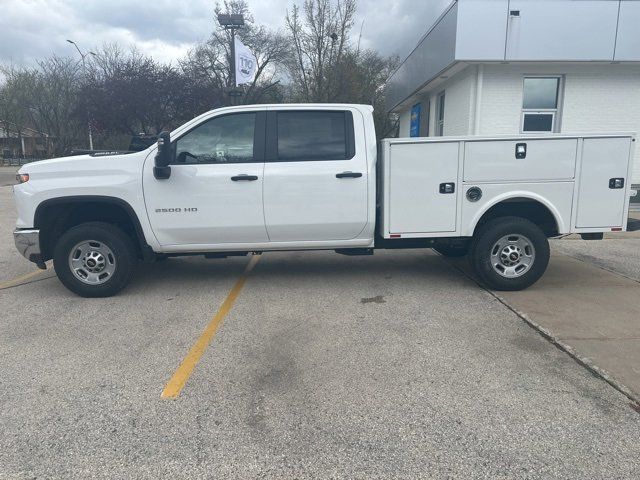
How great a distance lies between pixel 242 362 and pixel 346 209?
2317 mm

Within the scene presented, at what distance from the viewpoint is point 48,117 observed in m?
39.4

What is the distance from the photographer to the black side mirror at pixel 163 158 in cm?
531

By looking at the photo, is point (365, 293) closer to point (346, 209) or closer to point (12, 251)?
point (346, 209)

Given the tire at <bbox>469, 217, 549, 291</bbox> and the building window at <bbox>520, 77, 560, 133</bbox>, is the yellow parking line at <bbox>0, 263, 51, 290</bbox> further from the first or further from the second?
the building window at <bbox>520, 77, 560, 133</bbox>

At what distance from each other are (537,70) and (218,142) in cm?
1089

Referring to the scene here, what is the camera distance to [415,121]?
847 inches

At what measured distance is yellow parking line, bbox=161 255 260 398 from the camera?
3595mm

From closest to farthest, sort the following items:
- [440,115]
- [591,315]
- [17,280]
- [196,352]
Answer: [196,352] → [591,315] → [17,280] → [440,115]

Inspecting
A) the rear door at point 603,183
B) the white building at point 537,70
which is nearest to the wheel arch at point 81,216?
the rear door at point 603,183

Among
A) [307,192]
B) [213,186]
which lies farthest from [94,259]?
[307,192]

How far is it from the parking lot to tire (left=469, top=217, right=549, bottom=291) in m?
0.23

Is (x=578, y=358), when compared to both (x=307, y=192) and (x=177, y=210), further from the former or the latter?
(x=177, y=210)

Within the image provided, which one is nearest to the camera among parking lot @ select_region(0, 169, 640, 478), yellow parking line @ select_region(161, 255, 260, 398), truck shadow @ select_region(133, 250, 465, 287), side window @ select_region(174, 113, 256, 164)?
parking lot @ select_region(0, 169, 640, 478)

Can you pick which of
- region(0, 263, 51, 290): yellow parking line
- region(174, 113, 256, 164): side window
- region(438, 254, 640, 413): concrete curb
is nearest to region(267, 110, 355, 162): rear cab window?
region(174, 113, 256, 164): side window
